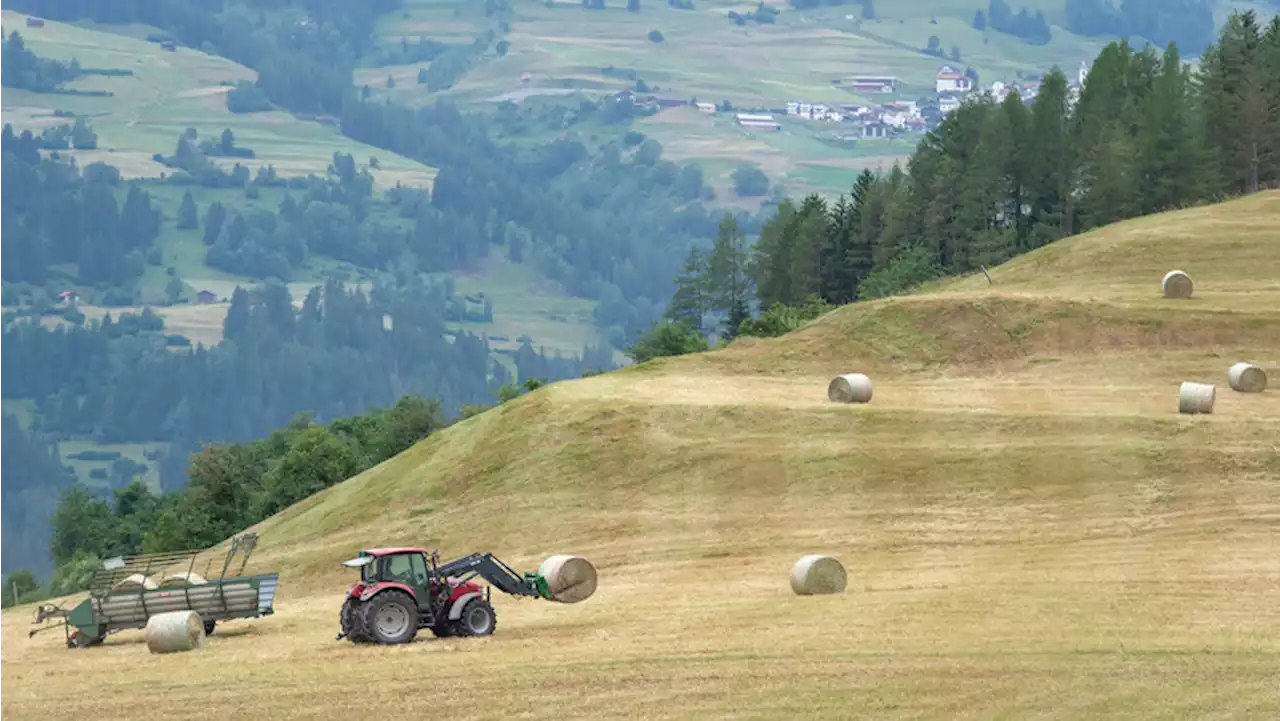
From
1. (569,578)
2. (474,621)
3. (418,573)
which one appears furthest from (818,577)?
(418,573)

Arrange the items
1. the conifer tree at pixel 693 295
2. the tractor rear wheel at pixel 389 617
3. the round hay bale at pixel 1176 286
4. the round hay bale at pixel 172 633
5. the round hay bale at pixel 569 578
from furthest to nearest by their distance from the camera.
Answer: the conifer tree at pixel 693 295
the round hay bale at pixel 1176 286
the round hay bale at pixel 569 578
the round hay bale at pixel 172 633
the tractor rear wheel at pixel 389 617

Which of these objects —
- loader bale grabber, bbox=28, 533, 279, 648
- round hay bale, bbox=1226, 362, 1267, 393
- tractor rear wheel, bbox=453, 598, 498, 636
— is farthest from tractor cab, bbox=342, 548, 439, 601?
round hay bale, bbox=1226, 362, 1267, 393

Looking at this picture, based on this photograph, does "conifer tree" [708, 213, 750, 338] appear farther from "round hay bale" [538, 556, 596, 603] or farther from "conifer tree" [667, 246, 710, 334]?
"round hay bale" [538, 556, 596, 603]

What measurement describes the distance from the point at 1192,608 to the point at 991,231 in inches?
3786

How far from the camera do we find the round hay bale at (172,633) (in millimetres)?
40812

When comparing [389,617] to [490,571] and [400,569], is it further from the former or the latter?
[490,571]

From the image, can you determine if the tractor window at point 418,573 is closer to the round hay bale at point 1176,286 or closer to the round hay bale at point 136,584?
the round hay bale at point 136,584

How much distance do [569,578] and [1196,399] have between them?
25834 millimetres

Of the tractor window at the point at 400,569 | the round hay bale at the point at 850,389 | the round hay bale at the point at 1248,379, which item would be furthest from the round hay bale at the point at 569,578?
the round hay bale at the point at 1248,379

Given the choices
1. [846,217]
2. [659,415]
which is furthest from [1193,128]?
[659,415]

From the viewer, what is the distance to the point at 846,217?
15538 cm

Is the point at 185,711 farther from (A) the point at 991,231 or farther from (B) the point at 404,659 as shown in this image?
(A) the point at 991,231

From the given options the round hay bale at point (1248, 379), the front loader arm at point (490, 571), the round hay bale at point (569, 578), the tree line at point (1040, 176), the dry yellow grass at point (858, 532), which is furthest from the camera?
the tree line at point (1040, 176)

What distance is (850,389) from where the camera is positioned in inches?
2499
